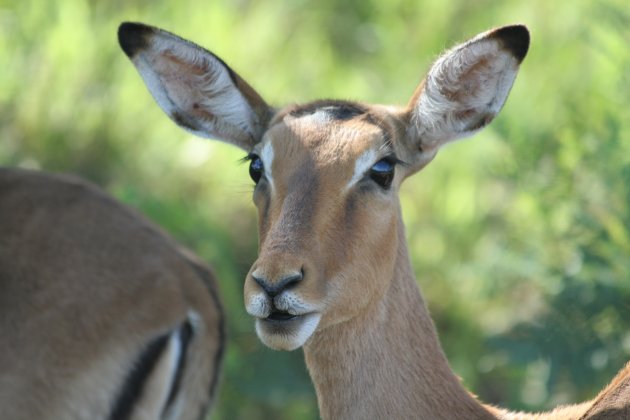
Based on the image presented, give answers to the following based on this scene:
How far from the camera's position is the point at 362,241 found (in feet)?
13.5

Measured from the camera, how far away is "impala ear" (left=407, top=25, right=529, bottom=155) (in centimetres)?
438

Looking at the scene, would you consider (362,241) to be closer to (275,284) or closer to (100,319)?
(275,284)

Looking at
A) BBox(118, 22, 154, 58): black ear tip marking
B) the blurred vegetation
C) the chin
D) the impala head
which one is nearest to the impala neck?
the impala head

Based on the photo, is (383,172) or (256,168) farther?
(256,168)

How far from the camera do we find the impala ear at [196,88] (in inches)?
186

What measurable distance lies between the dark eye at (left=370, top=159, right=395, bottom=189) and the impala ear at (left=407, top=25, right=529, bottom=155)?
34 centimetres

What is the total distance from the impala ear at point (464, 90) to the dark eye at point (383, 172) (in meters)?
0.34

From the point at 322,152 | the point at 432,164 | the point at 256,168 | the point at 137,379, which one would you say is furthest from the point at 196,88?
the point at 432,164

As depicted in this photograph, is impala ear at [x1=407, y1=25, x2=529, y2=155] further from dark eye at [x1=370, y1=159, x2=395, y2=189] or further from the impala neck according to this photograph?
the impala neck

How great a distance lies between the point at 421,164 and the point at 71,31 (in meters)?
5.84

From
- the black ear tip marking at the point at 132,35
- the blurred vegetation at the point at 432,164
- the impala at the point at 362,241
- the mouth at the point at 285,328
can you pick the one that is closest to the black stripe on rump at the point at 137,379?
the impala at the point at 362,241

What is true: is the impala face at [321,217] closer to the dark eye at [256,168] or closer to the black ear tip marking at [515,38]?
the dark eye at [256,168]

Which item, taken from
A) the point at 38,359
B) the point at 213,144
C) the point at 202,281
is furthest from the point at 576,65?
the point at 38,359

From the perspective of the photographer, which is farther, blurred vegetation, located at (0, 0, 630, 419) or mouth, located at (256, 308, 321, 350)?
blurred vegetation, located at (0, 0, 630, 419)
